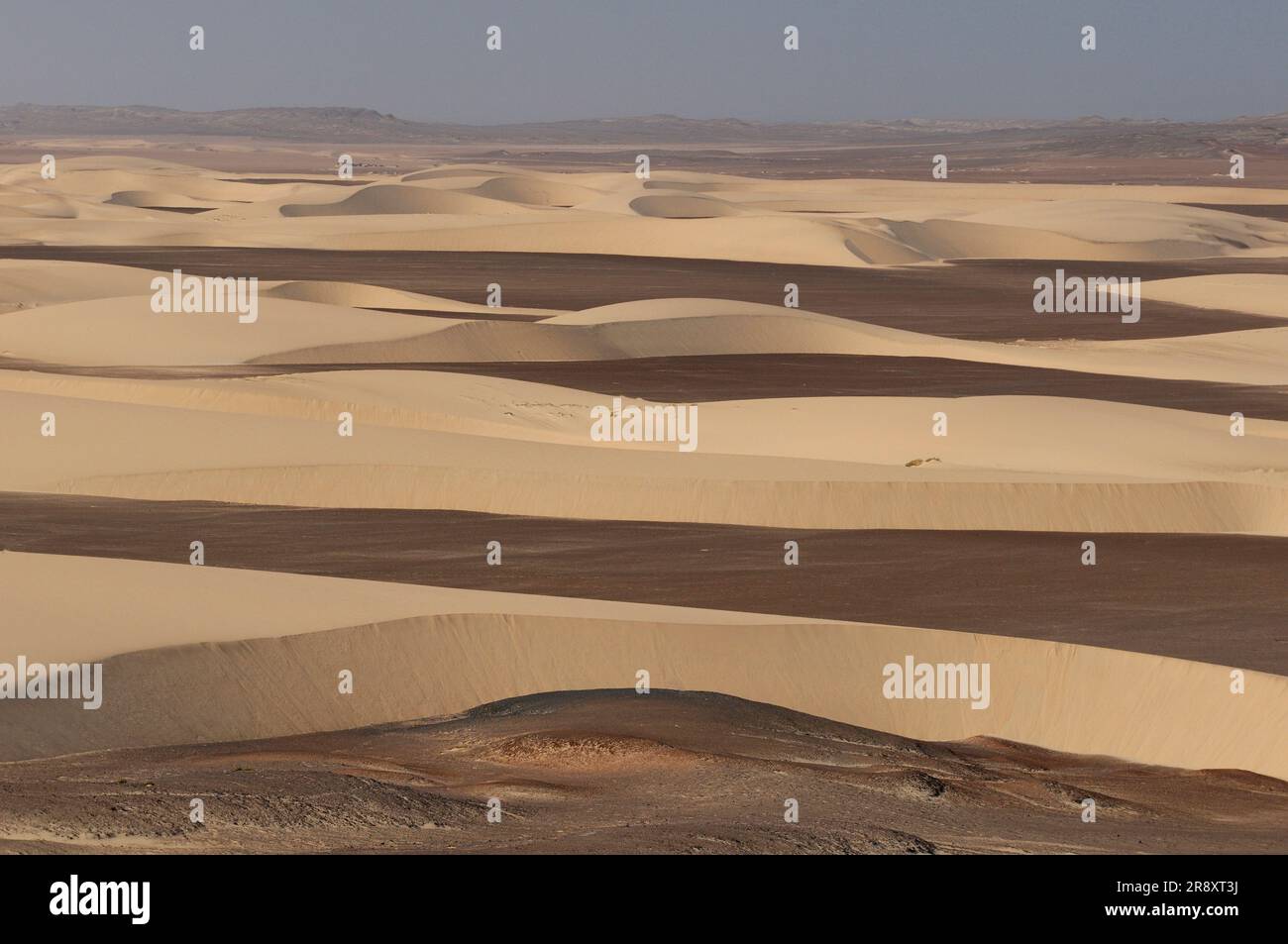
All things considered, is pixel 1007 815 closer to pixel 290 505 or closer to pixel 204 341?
pixel 290 505

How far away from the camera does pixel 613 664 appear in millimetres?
10375

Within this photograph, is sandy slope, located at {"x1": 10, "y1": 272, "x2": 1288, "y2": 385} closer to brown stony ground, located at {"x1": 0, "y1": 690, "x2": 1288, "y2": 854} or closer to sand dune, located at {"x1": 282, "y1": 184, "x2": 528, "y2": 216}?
brown stony ground, located at {"x1": 0, "y1": 690, "x2": 1288, "y2": 854}

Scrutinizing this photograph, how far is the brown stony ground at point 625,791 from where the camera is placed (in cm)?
605

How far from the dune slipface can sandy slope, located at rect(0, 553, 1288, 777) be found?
0.07 feet

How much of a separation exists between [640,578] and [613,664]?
2.22m

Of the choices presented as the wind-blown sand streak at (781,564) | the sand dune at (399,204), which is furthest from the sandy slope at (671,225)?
the wind-blown sand streak at (781,564)

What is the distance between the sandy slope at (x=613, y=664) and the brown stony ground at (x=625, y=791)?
2.48 feet

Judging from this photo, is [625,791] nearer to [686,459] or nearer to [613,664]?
[613,664]

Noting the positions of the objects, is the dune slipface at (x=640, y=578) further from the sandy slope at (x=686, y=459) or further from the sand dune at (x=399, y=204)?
the sand dune at (x=399, y=204)

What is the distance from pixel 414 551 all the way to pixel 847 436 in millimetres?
7420

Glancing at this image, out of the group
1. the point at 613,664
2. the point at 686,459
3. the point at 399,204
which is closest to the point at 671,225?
the point at 399,204

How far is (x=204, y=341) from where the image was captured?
27734 millimetres
